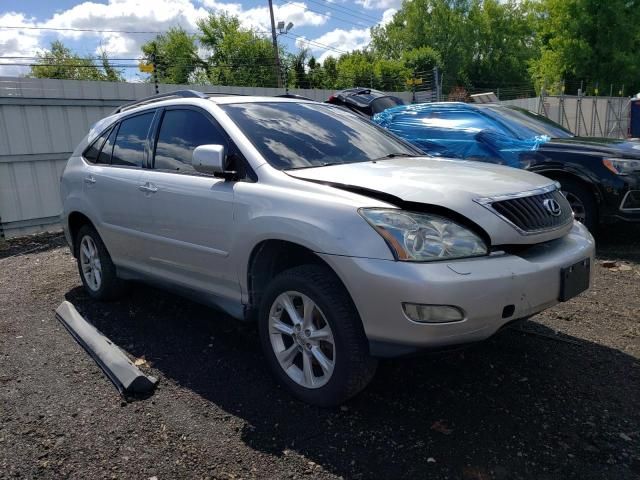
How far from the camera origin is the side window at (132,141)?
4277mm

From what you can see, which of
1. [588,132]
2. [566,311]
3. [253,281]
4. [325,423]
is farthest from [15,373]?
[588,132]

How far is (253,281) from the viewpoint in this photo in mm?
3295

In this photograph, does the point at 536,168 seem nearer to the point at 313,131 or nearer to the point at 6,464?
the point at 313,131

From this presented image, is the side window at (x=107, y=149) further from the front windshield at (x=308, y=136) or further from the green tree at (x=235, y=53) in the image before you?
the green tree at (x=235, y=53)

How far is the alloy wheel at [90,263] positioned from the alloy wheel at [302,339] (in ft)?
7.85

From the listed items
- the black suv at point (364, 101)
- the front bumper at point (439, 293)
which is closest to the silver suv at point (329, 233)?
the front bumper at point (439, 293)

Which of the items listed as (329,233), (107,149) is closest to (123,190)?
(107,149)

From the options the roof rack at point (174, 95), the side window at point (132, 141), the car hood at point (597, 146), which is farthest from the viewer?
the car hood at point (597, 146)

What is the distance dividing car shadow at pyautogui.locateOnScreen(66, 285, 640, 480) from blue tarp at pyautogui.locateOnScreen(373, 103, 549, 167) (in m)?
3.11

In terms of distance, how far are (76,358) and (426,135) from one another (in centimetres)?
533

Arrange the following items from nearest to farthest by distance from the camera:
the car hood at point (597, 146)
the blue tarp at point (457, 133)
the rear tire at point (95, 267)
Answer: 1. the rear tire at point (95, 267)
2. the car hood at point (597, 146)
3. the blue tarp at point (457, 133)

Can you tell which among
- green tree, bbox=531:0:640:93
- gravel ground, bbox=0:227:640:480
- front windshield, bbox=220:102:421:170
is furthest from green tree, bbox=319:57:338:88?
gravel ground, bbox=0:227:640:480

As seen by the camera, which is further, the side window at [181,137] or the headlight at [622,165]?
the headlight at [622,165]

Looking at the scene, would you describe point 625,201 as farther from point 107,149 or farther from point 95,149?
point 95,149
